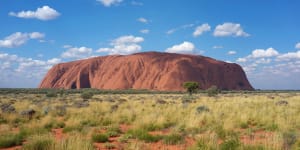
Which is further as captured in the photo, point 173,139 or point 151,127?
point 151,127

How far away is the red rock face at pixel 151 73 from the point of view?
108 meters

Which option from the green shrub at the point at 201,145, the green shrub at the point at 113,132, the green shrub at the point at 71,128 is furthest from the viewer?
the green shrub at the point at 71,128

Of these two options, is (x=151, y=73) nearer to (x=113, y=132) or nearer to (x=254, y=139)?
(x=113, y=132)

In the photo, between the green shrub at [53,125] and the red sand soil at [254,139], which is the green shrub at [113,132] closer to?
the green shrub at [53,125]

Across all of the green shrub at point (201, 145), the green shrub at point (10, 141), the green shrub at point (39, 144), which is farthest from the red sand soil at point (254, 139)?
the green shrub at point (10, 141)

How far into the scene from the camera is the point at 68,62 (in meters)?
147

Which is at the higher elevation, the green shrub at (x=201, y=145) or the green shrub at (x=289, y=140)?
the green shrub at (x=201, y=145)

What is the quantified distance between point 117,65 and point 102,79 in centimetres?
923

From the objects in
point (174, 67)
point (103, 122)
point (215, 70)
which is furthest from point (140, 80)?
point (103, 122)

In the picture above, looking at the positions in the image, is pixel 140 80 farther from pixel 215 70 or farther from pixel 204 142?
pixel 204 142

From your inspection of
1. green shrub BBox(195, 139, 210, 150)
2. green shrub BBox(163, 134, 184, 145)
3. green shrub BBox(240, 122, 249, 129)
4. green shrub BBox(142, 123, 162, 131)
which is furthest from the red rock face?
green shrub BBox(195, 139, 210, 150)

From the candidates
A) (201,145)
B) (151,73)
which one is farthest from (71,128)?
(151,73)

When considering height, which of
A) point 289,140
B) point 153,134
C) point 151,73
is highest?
point 151,73

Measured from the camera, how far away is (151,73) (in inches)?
4510
